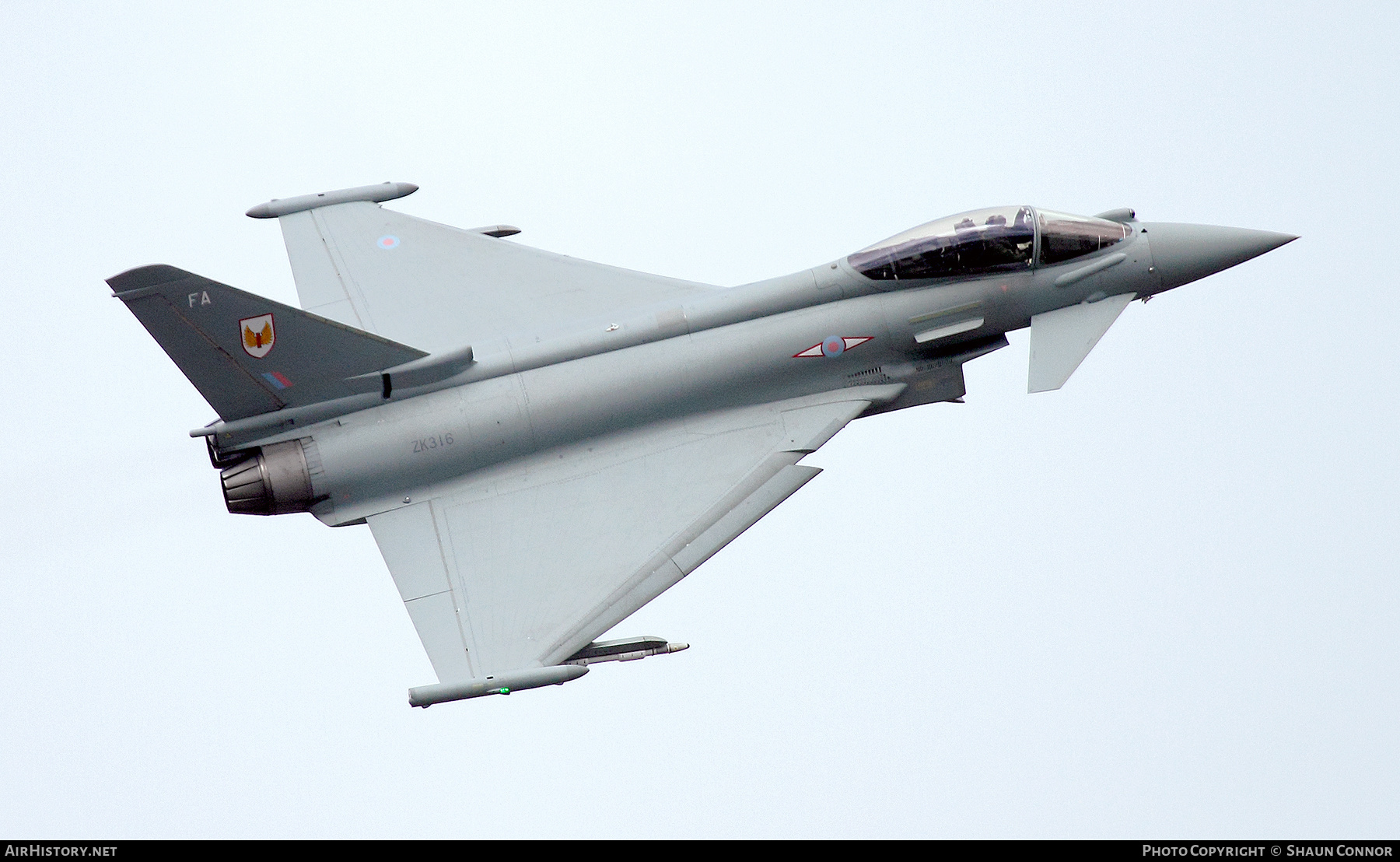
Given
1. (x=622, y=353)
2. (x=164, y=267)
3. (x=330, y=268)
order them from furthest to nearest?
(x=330, y=268)
(x=622, y=353)
(x=164, y=267)

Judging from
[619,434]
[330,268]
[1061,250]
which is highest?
[330,268]

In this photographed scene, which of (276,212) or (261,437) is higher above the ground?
(276,212)

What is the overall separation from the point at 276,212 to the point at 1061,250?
8258 millimetres

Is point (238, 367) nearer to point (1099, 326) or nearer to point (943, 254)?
point (943, 254)

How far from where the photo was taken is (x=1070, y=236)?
675 inches

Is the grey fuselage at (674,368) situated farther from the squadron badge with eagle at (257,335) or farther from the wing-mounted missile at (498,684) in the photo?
the wing-mounted missile at (498,684)

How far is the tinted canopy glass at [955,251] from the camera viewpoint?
17.0 meters

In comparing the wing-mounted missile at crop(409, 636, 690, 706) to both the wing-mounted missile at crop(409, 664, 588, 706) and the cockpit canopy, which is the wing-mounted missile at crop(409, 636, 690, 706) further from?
the cockpit canopy

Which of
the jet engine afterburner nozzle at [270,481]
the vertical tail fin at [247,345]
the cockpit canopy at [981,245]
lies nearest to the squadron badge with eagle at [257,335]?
the vertical tail fin at [247,345]

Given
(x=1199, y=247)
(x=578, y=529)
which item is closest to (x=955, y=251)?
(x=1199, y=247)

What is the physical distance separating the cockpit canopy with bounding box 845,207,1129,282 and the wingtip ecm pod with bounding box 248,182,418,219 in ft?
17.1

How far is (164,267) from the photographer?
15414mm

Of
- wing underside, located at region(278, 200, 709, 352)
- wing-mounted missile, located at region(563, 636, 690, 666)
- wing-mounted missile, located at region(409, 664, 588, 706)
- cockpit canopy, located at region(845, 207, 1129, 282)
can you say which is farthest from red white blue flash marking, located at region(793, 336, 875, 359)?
wing-mounted missile, located at region(409, 664, 588, 706)

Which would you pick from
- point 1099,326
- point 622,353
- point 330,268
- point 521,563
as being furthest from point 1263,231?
point 330,268
